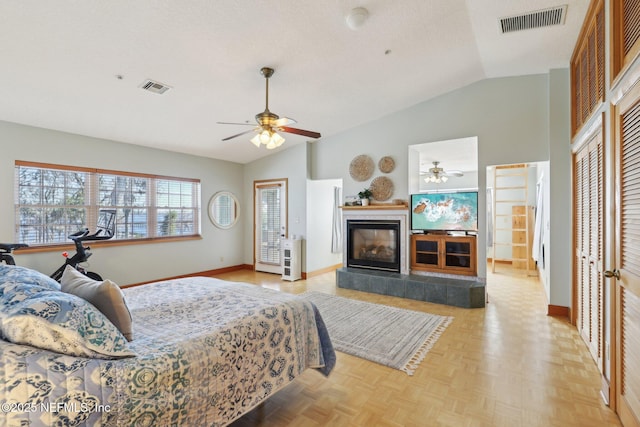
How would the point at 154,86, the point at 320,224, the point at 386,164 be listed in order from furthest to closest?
the point at 320,224, the point at 386,164, the point at 154,86

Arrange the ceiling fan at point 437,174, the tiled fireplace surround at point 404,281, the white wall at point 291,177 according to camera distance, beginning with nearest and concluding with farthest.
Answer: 1. the tiled fireplace surround at point 404,281
2. the white wall at point 291,177
3. the ceiling fan at point 437,174

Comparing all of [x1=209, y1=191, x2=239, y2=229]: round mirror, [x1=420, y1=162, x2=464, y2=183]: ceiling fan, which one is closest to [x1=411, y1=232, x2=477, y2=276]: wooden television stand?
[x1=420, y1=162, x2=464, y2=183]: ceiling fan

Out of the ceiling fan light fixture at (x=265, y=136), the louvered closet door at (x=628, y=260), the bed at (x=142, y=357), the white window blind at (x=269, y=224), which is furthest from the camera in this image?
the white window blind at (x=269, y=224)

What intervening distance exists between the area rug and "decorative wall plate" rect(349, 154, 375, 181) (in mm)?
2288

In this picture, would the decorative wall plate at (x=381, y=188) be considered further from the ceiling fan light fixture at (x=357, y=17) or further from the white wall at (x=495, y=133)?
the ceiling fan light fixture at (x=357, y=17)

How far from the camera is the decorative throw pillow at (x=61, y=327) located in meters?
1.13

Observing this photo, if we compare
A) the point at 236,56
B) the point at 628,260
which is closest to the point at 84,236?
the point at 236,56

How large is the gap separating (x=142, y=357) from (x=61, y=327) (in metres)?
0.33

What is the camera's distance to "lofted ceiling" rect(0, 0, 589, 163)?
2516 millimetres

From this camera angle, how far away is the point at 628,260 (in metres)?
1.77

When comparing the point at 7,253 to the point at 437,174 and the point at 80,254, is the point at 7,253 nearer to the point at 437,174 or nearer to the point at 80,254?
the point at 80,254

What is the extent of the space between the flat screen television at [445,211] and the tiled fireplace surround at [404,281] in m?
0.21

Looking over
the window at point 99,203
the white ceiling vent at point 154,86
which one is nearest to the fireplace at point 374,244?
the window at point 99,203

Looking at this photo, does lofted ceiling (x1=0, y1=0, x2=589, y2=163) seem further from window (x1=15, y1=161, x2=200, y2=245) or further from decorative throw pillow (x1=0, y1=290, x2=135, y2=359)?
decorative throw pillow (x1=0, y1=290, x2=135, y2=359)
